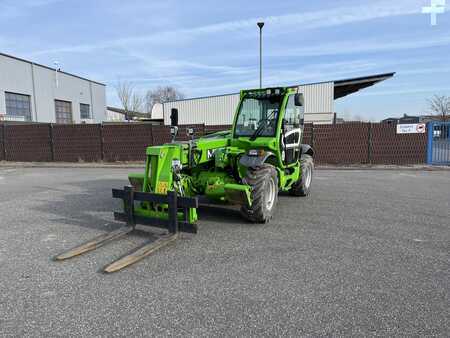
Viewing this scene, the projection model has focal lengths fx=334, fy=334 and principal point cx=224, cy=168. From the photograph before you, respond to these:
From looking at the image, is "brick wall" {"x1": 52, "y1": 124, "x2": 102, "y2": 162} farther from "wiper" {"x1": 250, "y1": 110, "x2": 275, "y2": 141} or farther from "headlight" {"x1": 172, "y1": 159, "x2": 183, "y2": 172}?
"headlight" {"x1": 172, "y1": 159, "x2": 183, "y2": 172}

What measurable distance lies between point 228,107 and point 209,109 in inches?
60.4

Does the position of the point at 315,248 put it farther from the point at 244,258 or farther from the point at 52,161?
the point at 52,161

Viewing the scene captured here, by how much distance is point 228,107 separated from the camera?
2527cm

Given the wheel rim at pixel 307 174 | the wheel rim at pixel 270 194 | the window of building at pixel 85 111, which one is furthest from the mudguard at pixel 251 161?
the window of building at pixel 85 111

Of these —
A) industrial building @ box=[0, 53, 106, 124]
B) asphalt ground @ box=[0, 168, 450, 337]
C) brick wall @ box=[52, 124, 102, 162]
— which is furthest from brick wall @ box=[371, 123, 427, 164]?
industrial building @ box=[0, 53, 106, 124]

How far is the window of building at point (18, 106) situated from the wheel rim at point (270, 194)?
30634 millimetres

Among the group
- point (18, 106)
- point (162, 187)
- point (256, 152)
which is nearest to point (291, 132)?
point (256, 152)

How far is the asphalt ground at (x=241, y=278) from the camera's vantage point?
3055 millimetres

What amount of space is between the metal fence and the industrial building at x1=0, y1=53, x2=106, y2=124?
38.5 ft

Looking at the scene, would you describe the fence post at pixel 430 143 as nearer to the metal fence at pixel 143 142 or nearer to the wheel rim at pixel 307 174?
the metal fence at pixel 143 142

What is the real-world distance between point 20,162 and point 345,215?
18507 millimetres

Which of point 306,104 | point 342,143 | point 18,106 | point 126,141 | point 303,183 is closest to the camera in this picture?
point 303,183

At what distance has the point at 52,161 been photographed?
18.8 m

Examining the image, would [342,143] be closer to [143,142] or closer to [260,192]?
[143,142]
